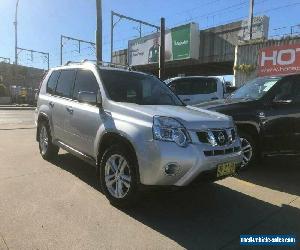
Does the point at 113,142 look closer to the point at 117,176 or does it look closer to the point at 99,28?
the point at 117,176

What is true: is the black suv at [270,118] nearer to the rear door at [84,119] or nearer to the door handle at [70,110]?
the rear door at [84,119]

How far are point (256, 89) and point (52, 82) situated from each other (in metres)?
3.94

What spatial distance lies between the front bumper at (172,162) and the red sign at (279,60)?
57.8ft

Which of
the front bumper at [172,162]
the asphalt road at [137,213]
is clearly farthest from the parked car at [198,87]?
the front bumper at [172,162]

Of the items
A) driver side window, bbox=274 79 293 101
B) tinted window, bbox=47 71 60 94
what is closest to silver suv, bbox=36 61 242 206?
tinted window, bbox=47 71 60 94

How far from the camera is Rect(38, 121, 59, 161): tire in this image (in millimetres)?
7539

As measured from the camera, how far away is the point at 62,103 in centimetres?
679

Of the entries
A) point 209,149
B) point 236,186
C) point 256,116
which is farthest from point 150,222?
point 256,116

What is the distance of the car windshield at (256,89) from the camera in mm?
7348

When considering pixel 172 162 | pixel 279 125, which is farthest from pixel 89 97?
pixel 279 125

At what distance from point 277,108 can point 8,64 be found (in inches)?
2735

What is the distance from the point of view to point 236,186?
6254 millimetres

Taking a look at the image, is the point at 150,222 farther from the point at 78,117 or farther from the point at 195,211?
the point at 78,117

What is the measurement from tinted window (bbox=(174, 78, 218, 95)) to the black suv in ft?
20.8
